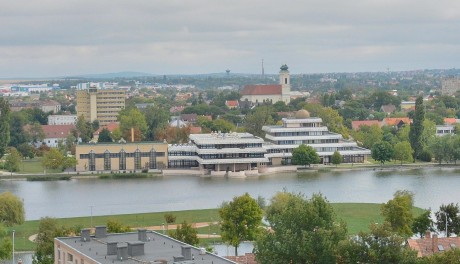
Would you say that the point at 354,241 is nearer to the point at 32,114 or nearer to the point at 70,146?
the point at 70,146

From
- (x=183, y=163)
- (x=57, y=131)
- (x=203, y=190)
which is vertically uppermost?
(x=57, y=131)

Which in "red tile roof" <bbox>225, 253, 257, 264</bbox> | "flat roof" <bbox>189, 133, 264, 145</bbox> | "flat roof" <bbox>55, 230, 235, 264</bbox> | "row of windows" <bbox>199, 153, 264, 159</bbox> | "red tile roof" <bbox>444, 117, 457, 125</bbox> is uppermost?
"flat roof" <bbox>55, 230, 235, 264</bbox>

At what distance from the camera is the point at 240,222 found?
27734 mm

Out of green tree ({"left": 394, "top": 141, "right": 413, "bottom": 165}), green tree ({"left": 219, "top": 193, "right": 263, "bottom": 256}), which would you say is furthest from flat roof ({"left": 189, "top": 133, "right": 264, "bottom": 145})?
green tree ({"left": 219, "top": 193, "right": 263, "bottom": 256})

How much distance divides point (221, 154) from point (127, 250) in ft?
110

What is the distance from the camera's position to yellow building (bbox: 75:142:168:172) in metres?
52.5

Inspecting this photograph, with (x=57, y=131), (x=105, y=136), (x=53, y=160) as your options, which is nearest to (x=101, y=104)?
(x=57, y=131)

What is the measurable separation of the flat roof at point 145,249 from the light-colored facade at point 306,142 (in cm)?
3288

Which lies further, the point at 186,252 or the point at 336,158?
the point at 336,158

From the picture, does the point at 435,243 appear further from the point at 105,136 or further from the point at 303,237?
the point at 105,136

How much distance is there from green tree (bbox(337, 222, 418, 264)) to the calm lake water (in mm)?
17403

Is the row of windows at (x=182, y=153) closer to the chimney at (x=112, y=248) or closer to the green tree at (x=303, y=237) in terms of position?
the green tree at (x=303, y=237)

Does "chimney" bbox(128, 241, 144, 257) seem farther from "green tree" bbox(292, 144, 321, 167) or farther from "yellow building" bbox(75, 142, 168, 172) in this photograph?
"green tree" bbox(292, 144, 321, 167)

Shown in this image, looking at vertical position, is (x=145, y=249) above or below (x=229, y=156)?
above
